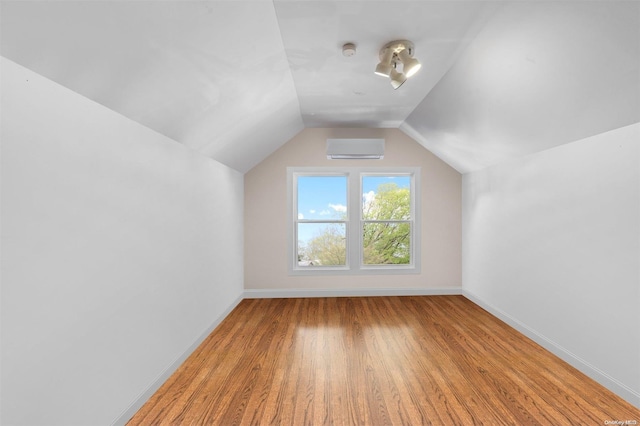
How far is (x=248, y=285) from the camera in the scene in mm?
4668

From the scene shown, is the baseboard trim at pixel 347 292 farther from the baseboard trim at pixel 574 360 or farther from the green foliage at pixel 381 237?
the baseboard trim at pixel 574 360

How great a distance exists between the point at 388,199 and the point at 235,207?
2.41 meters

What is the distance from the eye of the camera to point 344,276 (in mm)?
4750

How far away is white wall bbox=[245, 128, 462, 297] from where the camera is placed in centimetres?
468

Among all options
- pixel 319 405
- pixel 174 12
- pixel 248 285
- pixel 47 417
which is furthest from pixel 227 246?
pixel 174 12

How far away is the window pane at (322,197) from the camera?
4.89 m

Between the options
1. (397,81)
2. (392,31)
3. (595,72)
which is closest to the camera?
(595,72)

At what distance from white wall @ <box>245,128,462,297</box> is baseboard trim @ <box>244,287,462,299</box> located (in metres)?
0.02

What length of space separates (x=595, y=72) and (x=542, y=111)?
593 millimetres

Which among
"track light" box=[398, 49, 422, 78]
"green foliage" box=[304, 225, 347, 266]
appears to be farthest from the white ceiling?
"green foliage" box=[304, 225, 347, 266]

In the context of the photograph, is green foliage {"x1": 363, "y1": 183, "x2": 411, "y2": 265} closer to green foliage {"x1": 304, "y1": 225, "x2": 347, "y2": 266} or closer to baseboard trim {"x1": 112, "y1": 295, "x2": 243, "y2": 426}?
green foliage {"x1": 304, "y1": 225, "x2": 347, "y2": 266}

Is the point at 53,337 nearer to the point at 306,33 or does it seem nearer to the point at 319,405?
the point at 319,405

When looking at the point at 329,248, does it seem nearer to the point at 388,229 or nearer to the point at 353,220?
the point at 353,220

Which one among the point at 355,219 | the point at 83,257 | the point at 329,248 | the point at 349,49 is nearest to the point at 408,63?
the point at 349,49
